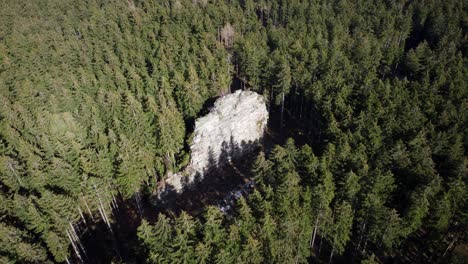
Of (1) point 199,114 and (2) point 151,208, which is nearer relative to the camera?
(2) point 151,208

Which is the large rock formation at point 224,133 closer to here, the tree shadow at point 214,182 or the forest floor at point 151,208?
the tree shadow at point 214,182

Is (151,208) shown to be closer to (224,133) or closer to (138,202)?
(138,202)

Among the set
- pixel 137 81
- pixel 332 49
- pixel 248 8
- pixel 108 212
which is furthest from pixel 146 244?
pixel 248 8

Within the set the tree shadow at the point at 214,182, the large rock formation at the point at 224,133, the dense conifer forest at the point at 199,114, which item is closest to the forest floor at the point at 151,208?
the tree shadow at the point at 214,182

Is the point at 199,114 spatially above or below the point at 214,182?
above

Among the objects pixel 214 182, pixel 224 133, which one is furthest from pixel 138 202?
pixel 224 133

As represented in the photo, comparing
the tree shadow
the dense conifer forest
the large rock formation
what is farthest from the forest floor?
the large rock formation

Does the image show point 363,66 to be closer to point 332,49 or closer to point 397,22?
point 332,49
